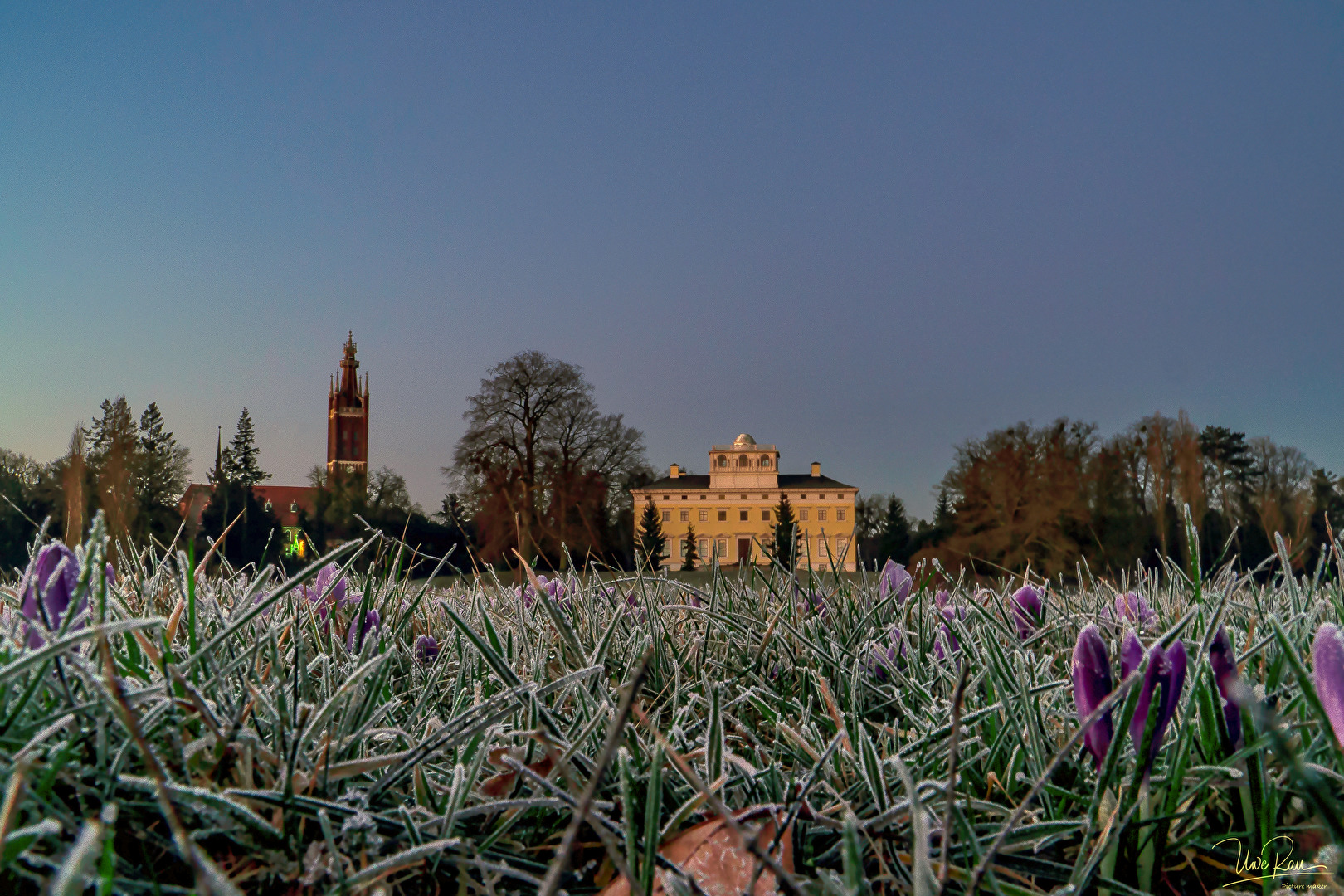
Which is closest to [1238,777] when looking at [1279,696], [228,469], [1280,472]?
[1279,696]

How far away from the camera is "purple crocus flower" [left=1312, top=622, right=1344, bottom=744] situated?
713 mm

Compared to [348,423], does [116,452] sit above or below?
below

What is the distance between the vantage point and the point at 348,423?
358 feet

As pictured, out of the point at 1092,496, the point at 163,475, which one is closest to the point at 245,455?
the point at 163,475

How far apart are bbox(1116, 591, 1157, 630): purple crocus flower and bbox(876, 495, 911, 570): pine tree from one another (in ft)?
93.6

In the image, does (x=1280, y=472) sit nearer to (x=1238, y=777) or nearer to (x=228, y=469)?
(x=1238, y=777)

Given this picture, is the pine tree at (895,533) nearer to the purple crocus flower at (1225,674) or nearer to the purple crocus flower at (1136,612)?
the purple crocus flower at (1136,612)

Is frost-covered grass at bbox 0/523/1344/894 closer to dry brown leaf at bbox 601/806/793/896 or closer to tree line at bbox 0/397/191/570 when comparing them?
dry brown leaf at bbox 601/806/793/896

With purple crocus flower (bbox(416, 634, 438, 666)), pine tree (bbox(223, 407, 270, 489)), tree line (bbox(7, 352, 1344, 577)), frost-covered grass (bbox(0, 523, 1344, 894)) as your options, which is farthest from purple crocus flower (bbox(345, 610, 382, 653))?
pine tree (bbox(223, 407, 270, 489))

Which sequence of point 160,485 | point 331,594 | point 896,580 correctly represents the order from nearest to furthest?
point 331,594 → point 896,580 → point 160,485

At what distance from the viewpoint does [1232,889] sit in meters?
0.83

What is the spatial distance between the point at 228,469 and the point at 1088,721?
2560 inches

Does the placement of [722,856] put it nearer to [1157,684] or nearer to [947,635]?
[1157,684]

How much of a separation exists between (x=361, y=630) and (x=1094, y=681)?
1416mm
